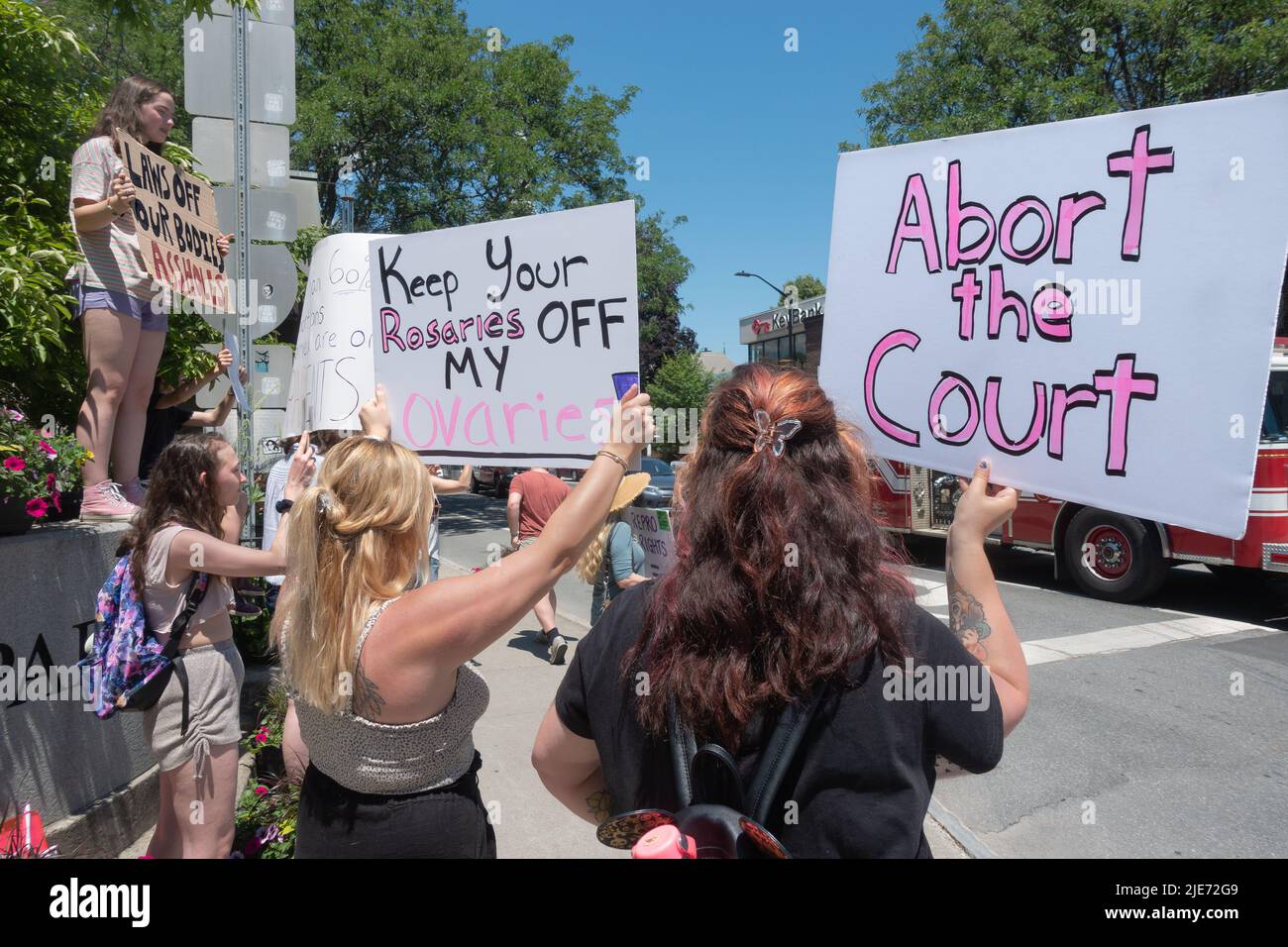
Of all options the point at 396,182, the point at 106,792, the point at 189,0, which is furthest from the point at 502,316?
the point at 396,182

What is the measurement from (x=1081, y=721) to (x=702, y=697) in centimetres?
520

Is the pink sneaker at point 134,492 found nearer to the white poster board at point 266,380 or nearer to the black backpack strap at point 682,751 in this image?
the white poster board at point 266,380

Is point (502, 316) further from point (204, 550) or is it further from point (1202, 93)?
point (1202, 93)

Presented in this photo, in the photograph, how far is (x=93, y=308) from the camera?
3525 mm

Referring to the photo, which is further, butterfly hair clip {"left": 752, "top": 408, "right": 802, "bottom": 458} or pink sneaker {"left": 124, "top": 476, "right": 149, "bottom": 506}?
pink sneaker {"left": 124, "top": 476, "right": 149, "bottom": 506}

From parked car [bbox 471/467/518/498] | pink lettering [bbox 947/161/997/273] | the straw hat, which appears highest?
pink lettering [bbox 947/161/997/273]

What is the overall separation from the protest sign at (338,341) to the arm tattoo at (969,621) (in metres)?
2.39

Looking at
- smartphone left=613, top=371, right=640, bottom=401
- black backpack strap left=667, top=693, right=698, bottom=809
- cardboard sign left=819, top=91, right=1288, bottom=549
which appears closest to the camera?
black backpack strap left=667, top=693, right=698, bottom=809

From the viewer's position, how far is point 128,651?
106 inches

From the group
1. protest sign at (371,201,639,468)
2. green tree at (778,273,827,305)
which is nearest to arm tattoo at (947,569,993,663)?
protest sign at (371,201,639,468)

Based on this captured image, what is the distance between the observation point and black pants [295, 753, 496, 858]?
194 centimetres

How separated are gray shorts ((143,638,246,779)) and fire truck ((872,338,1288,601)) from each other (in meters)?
5.32

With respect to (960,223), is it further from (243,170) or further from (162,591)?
(243,170)

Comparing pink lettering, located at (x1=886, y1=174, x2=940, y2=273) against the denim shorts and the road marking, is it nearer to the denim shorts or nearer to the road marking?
the denim shorts
